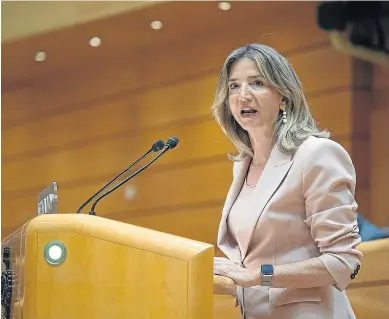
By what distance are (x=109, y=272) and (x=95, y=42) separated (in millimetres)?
4208

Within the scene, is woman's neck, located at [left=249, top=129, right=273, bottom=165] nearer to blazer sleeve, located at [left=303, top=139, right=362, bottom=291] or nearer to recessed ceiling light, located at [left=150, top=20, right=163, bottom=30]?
blazer sleeve, located at [left=303, top=139, right=362, bottom=291]

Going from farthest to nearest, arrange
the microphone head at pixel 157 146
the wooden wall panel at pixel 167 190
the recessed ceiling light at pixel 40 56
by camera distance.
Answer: the recessed ceiling light at pixel 40 56 → the wooden wall panel at pixel 167 190 → the microphone head at pixel 157 146

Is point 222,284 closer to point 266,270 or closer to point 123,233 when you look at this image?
point 266,270

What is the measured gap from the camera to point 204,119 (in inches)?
216

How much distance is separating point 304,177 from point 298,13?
3.48m

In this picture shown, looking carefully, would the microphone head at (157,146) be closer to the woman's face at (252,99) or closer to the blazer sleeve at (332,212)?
the woman's face at (252,99)

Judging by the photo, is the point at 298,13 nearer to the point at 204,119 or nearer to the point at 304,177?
the point at 204,119

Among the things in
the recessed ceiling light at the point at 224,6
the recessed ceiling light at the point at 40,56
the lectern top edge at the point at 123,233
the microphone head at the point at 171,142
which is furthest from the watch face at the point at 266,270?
the recessed ceiling light at the point at 40,56

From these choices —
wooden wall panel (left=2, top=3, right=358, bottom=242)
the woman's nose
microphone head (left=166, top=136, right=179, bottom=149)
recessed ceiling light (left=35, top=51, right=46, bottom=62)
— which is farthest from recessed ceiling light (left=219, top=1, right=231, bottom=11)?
the woman's nose

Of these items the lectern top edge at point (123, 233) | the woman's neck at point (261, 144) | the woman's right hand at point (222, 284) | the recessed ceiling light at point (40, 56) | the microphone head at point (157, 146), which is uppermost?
the recessed ceiling light at point (40, 56)

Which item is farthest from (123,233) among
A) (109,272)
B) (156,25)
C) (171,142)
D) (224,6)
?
(156,25)

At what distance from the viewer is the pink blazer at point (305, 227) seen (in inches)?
71.4

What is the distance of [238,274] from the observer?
1809 mm

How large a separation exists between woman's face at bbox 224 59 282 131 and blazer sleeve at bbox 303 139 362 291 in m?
0.20
